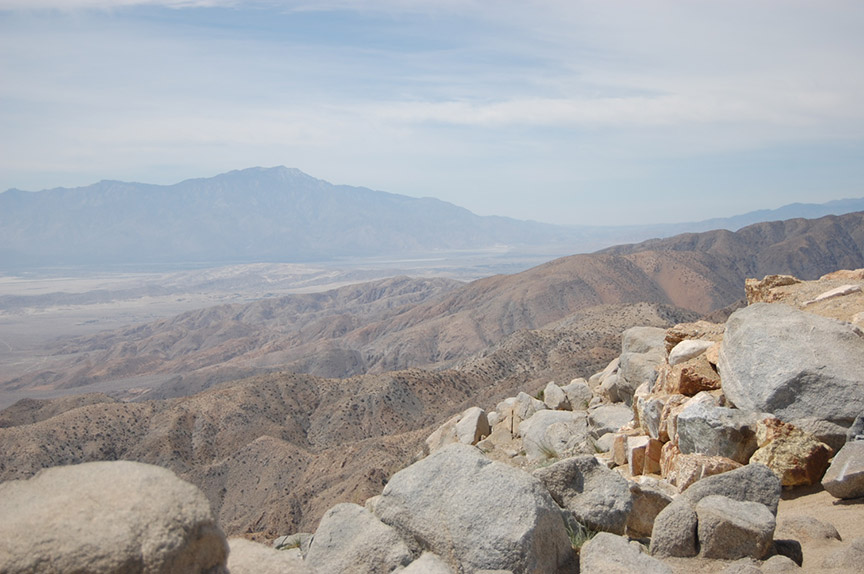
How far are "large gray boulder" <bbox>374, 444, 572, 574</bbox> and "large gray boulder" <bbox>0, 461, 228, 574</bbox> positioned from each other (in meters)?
2.47

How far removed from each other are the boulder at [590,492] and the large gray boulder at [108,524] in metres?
4.04

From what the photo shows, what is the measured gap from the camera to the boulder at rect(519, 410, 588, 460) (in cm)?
1262

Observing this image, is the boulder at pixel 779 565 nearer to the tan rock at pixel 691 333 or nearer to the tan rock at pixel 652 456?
the tan rock at pixel 652 456

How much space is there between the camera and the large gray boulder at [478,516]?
568 centimetres

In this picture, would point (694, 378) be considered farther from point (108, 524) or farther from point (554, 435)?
point (108, 524)

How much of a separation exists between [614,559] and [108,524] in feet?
13.0

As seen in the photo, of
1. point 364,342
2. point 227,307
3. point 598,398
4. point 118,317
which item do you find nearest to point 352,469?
point 598,398

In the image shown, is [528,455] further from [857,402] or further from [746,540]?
[746,540]

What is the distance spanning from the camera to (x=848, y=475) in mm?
6910

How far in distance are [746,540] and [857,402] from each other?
3.12 metres

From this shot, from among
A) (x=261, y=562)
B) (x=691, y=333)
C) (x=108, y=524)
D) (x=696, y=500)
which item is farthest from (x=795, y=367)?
(x=108, y=524)

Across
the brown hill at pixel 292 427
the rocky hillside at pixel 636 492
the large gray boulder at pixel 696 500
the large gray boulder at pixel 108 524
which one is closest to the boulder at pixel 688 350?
the rocky hillside at pixel 636 492

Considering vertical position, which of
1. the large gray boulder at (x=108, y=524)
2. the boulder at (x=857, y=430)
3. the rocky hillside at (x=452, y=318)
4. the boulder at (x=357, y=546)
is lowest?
the rocky hillside at (x=452, y=318)

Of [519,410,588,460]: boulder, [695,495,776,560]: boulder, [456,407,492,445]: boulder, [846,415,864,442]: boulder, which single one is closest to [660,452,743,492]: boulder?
[846,415,864,442]: boulder
